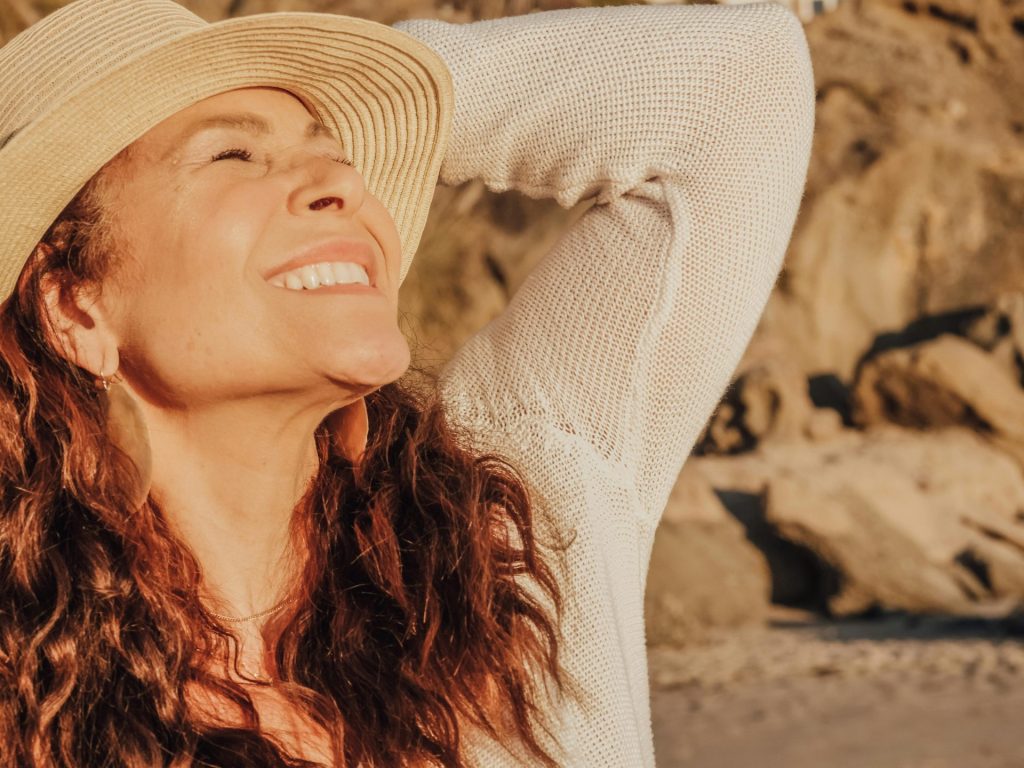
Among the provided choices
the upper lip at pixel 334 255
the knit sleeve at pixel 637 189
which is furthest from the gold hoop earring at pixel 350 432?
the upper lip at pixel 334 255

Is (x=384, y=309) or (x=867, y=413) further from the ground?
(x=384, y=309)

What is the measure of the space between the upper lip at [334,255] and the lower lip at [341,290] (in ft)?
0.12

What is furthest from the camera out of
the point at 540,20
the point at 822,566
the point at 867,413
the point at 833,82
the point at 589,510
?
the point at 833,82

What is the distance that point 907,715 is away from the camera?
21.0 feet

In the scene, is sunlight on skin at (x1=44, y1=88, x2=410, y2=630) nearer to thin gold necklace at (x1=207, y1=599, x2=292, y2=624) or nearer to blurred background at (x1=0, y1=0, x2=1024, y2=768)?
thin gold necklace at (x1=207, y1=599, x2=292, y2=624)

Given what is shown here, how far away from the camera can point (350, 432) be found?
7.06ft

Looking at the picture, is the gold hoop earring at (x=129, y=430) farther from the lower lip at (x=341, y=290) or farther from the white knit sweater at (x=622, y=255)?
the white knit sweater at (x=622, y=255)

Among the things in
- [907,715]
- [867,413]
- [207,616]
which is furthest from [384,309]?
[867,413]

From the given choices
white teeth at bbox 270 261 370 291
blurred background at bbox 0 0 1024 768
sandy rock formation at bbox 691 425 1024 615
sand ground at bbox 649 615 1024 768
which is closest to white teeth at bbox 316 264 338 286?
white teeth at bbox 270 261 370 291

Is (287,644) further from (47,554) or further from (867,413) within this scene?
(867,413)

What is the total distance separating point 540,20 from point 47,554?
1.00 meters

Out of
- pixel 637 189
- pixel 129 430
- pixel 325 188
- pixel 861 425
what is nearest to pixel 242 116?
pixel 325 188

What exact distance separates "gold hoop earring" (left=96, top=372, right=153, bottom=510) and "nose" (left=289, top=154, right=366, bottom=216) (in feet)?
1.12

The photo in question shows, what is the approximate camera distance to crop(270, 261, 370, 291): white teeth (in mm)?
1797
